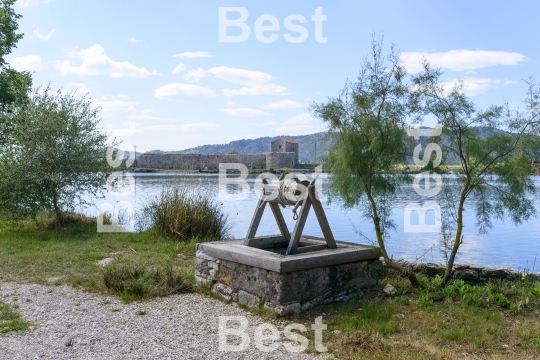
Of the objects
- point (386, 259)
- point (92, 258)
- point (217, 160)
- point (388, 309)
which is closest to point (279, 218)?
point (386, 259)

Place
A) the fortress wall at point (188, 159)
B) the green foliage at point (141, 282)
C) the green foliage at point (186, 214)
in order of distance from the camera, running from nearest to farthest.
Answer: the green foliage at point (141, 282) < the green foliage at point (186, 214) < the fortress wall at point (188, 159)

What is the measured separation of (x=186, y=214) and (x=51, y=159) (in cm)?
364

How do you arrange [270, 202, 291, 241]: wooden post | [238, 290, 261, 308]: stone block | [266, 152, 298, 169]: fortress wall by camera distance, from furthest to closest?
[266, 152, 298, 169]: fortress wall → [270, 202, 291, 241]: wooden post → [238, 290, 261, 308]: stone block

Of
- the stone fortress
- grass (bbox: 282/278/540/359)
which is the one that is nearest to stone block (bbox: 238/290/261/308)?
grass (bbox: 282/278/540/359)

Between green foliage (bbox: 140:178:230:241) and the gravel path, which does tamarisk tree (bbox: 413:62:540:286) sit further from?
green foliage (bbox: 140:178:230:241)

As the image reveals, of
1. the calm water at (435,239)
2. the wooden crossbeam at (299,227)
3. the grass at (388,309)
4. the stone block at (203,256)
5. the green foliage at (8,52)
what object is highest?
the green foliage at (8,52)

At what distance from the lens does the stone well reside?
4.82 metres

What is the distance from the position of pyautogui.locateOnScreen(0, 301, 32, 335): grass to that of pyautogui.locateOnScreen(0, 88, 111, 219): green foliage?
19.6ft

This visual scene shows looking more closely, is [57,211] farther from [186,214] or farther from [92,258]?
[92,258]

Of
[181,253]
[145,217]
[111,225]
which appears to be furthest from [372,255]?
[111,225]

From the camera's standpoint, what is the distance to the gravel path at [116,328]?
3.81 m

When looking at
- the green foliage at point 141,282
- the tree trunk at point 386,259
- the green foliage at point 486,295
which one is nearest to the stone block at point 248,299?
the green foliage at point 141,282

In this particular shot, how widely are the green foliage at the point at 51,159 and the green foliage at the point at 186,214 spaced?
86.4 inches

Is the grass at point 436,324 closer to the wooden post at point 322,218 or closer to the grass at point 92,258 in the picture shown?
the wooden post at point 322,218
